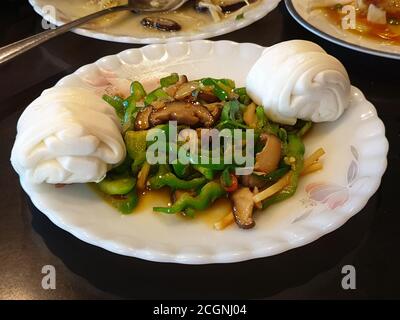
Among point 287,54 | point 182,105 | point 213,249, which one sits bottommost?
point 213,249

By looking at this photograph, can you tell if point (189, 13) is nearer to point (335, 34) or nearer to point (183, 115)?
point (335, 34)

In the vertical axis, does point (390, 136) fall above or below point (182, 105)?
below

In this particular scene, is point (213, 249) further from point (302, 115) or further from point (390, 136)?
point (390, 136)

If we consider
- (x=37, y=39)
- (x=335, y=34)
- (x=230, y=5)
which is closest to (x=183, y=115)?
(x=37, y=39)

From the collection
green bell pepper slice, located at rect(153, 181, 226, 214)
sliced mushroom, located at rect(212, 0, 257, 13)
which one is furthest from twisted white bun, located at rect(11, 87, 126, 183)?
sliced mushroom, located at rect(212, 0, 257, 13)

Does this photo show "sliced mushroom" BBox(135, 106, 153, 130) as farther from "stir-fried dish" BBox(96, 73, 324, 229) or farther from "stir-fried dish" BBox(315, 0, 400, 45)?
"stir-fried dish" BBox(315, 0, 400, 45)

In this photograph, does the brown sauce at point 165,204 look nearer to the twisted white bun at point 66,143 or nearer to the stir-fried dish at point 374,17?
the twisted white bun at point 66,143
